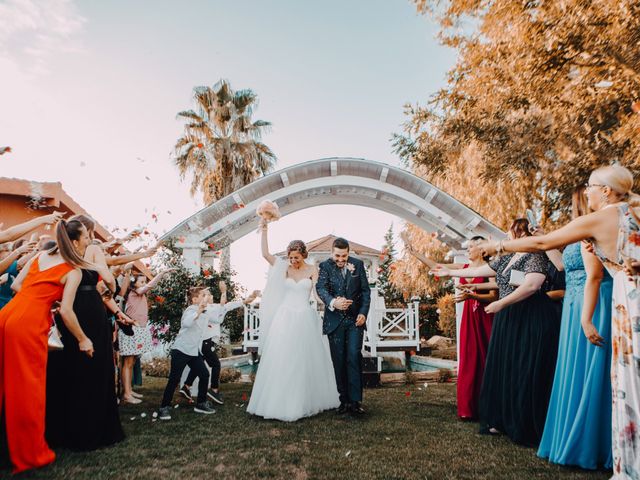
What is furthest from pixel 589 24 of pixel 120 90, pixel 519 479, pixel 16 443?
pixel 16 443

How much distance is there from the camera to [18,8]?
7.93 meters

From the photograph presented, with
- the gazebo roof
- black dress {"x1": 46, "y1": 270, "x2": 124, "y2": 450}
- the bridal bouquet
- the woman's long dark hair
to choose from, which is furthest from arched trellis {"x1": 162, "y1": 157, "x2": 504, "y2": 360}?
the gazebo roof

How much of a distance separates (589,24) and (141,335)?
8887 mm

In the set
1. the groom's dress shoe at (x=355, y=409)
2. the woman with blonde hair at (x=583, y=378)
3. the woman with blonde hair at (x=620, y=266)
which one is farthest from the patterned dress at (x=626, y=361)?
the groom's dress shoe at (x=355, y=409)

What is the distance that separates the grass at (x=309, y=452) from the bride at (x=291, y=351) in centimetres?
18

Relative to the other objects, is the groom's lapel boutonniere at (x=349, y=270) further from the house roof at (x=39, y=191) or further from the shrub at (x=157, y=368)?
the shrub at (x=157, y=368)

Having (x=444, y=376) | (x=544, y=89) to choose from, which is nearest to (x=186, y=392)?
(x=444, y=376)

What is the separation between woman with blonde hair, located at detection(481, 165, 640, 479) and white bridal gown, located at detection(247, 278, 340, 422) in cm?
302

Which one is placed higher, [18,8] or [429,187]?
[18,8]

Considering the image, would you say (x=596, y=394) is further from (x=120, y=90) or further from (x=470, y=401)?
(x=120, y=90)

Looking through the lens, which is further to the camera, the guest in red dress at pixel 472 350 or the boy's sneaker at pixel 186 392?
the boy's sneaker at pixel 186 392

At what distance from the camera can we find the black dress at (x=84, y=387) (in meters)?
4.05

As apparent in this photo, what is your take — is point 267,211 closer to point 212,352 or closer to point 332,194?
point 212,352

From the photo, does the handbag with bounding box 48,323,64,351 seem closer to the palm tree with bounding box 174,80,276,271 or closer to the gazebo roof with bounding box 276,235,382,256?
the palm tree with bounding box 174,80,276,271
